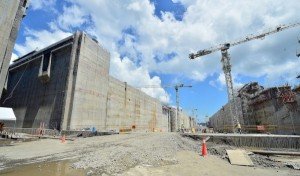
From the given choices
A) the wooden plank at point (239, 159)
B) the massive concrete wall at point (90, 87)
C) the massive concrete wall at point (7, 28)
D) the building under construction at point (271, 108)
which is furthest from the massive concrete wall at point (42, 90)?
the building under construction at point (271, 108)

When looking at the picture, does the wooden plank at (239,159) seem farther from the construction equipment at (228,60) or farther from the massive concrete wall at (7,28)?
the construction equipment at (228,60)

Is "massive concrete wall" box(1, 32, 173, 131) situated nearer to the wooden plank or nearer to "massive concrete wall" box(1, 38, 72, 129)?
"massive concrete wall" box(1, 38, 72, 129)

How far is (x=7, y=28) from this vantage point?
1423 cm

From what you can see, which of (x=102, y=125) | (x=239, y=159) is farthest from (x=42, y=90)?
(x=239, y=159)

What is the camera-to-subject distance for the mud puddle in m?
6.37

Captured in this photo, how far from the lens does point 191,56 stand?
210 ft

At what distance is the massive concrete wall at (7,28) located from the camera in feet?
45.5

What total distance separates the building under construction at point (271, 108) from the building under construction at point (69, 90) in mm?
26259

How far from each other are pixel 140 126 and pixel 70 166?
53.9 meters

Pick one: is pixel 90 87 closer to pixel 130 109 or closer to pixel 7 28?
pixel 130 109

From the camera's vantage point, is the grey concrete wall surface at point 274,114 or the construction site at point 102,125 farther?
the grey concrete wall surface at point 274,114

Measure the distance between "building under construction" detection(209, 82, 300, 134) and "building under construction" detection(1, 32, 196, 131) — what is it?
26259mm

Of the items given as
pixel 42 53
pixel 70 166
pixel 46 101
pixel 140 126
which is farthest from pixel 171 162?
pixel 140 126

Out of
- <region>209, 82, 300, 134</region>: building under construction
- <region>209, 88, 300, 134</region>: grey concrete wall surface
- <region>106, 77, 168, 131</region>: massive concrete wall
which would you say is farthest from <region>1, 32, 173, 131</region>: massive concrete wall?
<region>209, 88, 300, 134</region>: grey concrete wall surface
